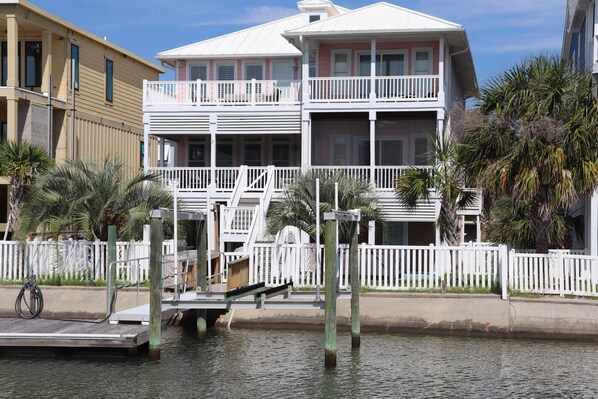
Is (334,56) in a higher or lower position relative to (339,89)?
higher

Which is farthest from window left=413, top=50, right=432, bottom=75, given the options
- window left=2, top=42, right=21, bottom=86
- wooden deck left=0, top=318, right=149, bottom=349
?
wooden deck left=0, top=318, right=149, bottom=349

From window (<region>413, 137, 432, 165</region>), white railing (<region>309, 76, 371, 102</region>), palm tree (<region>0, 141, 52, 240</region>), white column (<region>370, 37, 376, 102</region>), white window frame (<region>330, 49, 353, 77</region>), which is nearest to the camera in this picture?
palm tree (<region>0, 141, 52, 240</region>)

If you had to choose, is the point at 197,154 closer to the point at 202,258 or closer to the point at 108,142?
the point at 108,142

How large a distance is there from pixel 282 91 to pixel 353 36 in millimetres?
3470

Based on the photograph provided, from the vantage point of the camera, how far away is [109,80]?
4003 cm

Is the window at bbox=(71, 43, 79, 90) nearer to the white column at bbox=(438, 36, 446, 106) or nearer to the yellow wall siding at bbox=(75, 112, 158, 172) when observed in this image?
the yellow wall siding at bbox=(75, 112, 158, 172)

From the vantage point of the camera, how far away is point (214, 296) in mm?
20922

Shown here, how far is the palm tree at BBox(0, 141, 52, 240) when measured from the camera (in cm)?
2791

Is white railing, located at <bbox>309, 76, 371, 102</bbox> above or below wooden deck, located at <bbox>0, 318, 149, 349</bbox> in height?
above

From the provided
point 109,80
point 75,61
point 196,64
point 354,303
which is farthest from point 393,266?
point 109,80

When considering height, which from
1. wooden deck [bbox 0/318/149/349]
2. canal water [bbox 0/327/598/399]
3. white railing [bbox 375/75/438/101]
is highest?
white railing [bbox 375/75/438/101]

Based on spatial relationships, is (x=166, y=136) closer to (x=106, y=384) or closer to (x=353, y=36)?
(x=353, y=36)

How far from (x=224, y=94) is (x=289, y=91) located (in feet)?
7.64

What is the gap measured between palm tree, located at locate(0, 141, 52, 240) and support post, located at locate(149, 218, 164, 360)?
32.6ft
